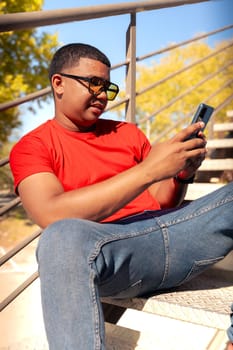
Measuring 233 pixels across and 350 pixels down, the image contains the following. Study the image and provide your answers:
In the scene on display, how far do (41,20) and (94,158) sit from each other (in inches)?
21.3

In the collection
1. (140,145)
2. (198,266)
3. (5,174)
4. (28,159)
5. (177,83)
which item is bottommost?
(5,174)

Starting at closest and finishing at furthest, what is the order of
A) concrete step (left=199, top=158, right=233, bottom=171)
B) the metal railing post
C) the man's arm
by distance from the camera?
the man's arm < the metal railing post < concrete step (left=199, top=158, right=233, bottom=171)

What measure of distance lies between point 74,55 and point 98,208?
70 cm

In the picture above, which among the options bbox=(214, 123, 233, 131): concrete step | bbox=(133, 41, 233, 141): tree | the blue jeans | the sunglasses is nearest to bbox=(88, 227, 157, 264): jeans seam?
the blue jeans

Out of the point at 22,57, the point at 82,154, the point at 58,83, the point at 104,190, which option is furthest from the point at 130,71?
the point at 22,57

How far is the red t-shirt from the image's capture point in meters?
1.45

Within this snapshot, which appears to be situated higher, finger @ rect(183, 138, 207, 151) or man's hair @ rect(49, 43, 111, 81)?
man's hair @ rect(49, 43, 111, 81)

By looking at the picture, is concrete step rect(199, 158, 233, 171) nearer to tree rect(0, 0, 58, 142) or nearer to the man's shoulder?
the man's shoulder

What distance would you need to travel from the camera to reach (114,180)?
50.6 inches

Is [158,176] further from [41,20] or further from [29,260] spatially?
[29,260]

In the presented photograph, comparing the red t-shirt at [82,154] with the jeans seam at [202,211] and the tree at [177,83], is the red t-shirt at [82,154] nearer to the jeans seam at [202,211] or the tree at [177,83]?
the jeans seam at [202,211]

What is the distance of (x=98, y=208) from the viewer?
4.19ft

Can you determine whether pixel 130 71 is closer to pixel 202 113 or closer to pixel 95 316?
pixel 202 113

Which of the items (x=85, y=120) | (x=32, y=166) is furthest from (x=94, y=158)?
(x=32, y=166)
